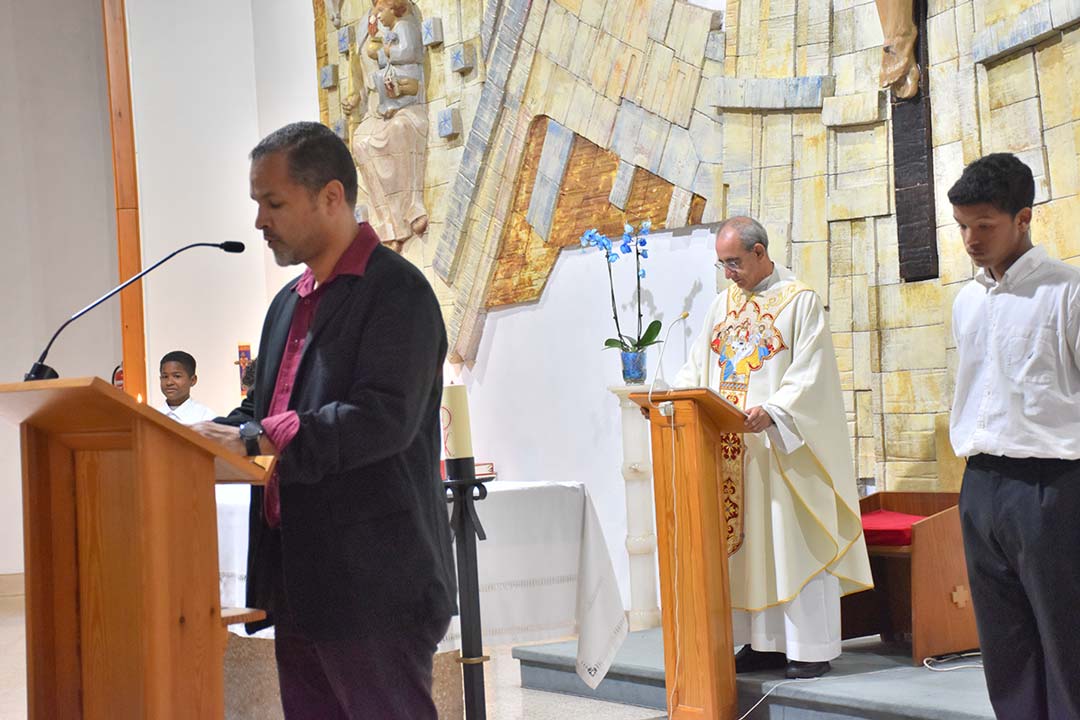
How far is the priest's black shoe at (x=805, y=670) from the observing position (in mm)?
4102

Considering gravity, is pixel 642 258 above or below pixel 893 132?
below

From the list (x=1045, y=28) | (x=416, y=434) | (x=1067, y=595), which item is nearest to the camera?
(x=416, y=434)

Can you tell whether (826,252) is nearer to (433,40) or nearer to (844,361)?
(844,361)

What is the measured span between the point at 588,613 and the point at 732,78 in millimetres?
2595

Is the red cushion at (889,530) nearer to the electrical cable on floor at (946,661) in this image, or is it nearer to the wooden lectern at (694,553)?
the electrical cable on floor at (946,661)

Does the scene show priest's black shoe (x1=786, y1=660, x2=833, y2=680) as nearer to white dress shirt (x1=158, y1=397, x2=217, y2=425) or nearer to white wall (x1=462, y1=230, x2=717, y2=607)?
white wall (x1=462, y1=230, x2=717, y2=607)

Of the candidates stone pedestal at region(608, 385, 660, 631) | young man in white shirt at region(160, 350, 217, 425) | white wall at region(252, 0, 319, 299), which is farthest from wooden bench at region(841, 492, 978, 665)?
white wall at region(252, 0, 319, 299)

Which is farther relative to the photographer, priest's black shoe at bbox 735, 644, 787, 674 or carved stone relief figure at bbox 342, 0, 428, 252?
carved stone relief figure at bbox 342, 0, 428, 252

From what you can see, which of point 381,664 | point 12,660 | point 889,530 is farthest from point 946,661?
point 12,660

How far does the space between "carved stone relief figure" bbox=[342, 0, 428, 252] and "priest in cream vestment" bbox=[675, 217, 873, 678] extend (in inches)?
127

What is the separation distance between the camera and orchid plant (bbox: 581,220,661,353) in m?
5.67

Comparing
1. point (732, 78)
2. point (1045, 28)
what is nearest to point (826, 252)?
point (732, 78)

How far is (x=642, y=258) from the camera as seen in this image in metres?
5.88

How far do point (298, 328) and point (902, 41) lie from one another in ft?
11.3
